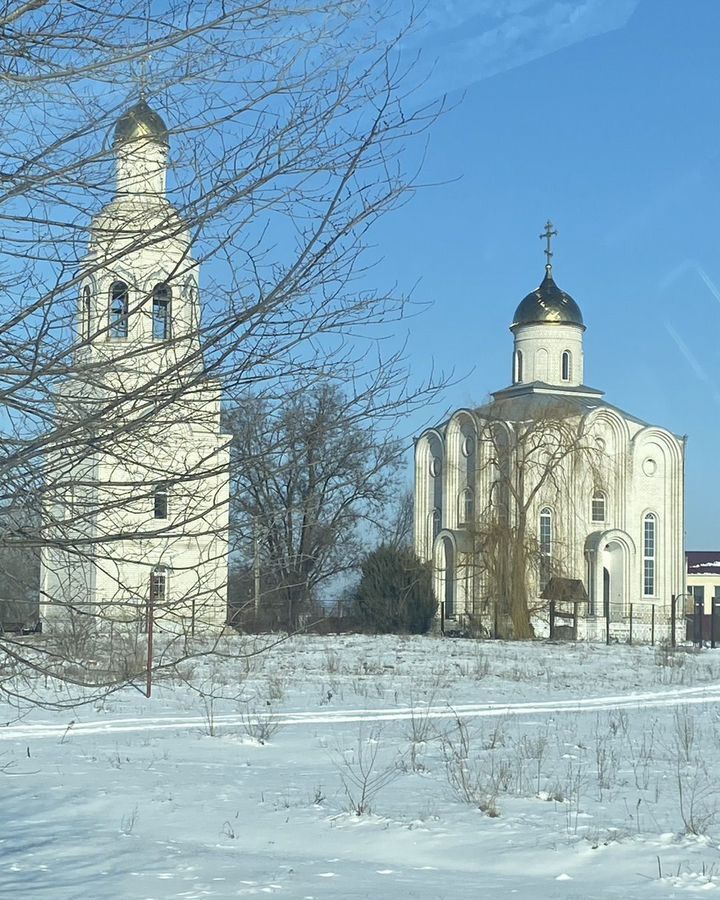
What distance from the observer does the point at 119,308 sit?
4.34m

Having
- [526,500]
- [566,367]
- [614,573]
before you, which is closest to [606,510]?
[614,573]

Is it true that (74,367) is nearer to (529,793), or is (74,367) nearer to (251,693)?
(529,793)

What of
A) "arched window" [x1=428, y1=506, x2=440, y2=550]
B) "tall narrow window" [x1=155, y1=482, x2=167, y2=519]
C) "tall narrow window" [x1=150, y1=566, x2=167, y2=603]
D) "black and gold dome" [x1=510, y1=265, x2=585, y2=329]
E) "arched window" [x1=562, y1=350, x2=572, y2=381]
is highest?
"black and gold dome" [x1=510, y1=265, x2=585, y2=329]

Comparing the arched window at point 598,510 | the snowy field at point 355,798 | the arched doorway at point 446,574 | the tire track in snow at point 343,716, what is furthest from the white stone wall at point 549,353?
the snowy field at point 355,798

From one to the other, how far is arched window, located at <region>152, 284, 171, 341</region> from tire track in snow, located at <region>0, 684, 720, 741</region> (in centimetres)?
756

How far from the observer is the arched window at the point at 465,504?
46.2 m


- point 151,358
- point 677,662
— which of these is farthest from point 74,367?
point 677,662

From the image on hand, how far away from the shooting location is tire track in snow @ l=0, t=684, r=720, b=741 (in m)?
12.9

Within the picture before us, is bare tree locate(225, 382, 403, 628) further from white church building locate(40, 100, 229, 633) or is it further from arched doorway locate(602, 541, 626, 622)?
arched doorway locate(602, 541, 626, 622)

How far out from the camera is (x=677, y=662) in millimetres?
26781

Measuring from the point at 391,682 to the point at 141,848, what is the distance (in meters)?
11.9

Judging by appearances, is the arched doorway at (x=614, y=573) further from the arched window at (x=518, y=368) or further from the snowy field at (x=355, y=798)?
the snowy field at (x=355, y=798)

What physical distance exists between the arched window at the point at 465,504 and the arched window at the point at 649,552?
22.2ft

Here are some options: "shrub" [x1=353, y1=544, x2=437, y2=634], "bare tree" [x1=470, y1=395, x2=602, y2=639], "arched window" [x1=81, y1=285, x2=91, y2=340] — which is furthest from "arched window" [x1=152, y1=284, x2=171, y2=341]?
"shrub" [x1=353, y1=544, x2=437, y2=634]
